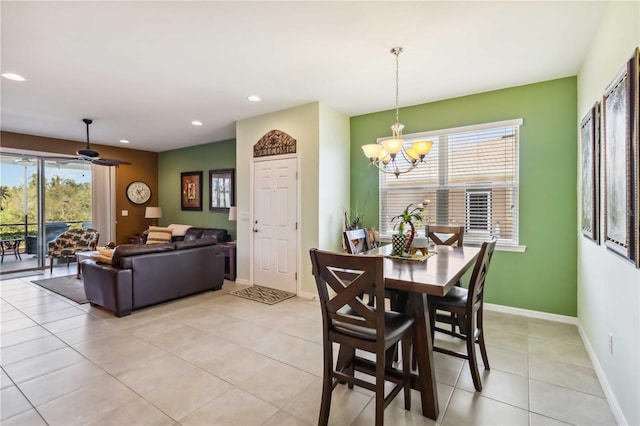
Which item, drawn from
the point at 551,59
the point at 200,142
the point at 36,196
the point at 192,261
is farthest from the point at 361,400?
the point at 36,196

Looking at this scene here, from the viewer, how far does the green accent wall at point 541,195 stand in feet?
11.0

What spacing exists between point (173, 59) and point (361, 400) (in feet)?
10.7

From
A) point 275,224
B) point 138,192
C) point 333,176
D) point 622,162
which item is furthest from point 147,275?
point 138,192

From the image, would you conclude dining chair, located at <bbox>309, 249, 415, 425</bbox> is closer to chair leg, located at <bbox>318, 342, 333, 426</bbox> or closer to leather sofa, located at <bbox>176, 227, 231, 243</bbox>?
chair leg, located at <bbox>318, 342, 333, 426</bbox>

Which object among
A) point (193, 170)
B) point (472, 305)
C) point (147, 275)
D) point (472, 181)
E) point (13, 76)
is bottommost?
point (147, 275)

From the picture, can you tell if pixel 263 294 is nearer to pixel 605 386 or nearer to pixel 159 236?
pixel 159 236

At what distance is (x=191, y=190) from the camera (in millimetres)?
7316

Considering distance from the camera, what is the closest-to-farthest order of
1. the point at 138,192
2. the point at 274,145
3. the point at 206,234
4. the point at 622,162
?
the point at 622,162, the point at 274,145, the point at 206,234, the point at 138,192

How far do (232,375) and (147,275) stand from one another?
2.05 m

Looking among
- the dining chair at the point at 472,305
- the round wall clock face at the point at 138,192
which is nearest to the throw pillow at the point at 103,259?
the dining chair at the point at 472,305

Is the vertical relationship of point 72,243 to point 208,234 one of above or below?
below

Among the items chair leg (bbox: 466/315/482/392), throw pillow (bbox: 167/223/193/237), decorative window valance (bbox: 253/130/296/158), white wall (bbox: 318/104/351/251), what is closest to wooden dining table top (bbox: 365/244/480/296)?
chair leg (bbox: 466/315/482/392)

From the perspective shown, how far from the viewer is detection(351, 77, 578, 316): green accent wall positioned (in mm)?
3346

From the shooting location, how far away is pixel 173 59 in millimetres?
2924
